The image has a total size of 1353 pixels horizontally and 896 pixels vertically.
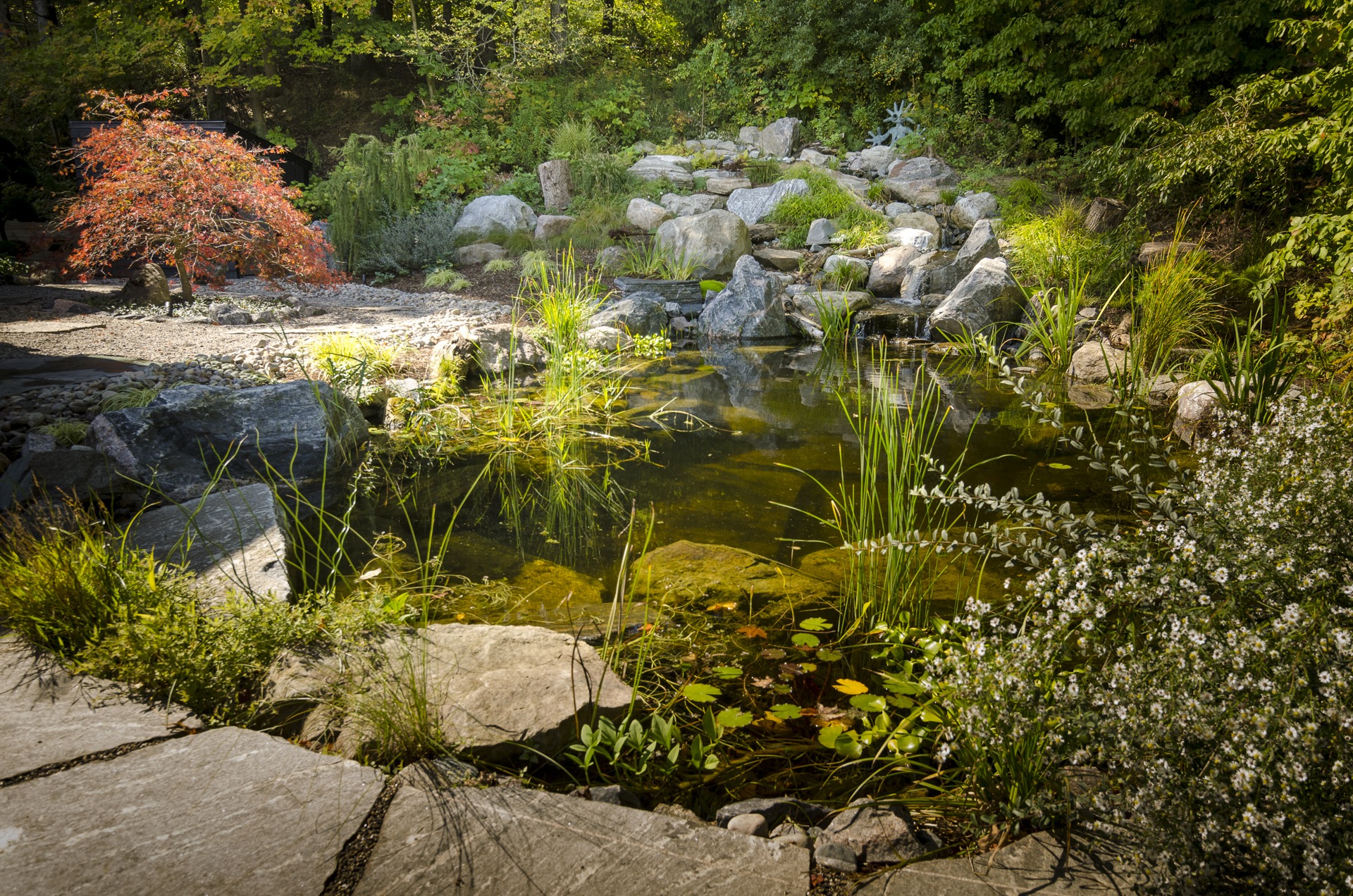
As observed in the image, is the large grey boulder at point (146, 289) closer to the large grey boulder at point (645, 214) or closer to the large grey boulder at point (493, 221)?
the large grey boulder at point (493, 221)

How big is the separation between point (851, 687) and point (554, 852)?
0.99 metres

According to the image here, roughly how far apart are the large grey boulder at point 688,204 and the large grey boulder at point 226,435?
7.36 metres

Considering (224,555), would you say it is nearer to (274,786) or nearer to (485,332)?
(274,786)

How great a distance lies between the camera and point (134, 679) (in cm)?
172

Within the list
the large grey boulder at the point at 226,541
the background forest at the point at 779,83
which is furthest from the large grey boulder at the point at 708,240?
the large grey boulder at the point at 226,541

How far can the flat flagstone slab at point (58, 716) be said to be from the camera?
58.1 inches

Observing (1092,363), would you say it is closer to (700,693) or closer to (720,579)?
(720,579)

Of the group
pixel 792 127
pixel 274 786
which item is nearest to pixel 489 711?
pixel 274 786

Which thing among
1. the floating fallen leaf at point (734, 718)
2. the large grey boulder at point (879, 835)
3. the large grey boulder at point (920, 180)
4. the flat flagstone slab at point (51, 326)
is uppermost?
the large grey boulder at point (920, 180)

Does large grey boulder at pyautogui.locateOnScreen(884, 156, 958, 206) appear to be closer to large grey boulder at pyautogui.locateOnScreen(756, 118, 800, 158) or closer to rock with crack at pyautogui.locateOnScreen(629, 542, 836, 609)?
large grey boulder at pyautogui.locateOnScreen(756, 118, 800, 158)

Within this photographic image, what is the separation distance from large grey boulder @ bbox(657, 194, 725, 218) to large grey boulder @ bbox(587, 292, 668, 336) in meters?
3.63

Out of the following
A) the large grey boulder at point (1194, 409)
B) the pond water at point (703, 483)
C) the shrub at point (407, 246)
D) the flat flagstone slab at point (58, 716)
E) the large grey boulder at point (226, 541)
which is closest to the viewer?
the flat flagstone slab at point (58, 716)

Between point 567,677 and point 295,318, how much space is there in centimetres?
576

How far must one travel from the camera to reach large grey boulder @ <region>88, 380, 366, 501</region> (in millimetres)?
3223
